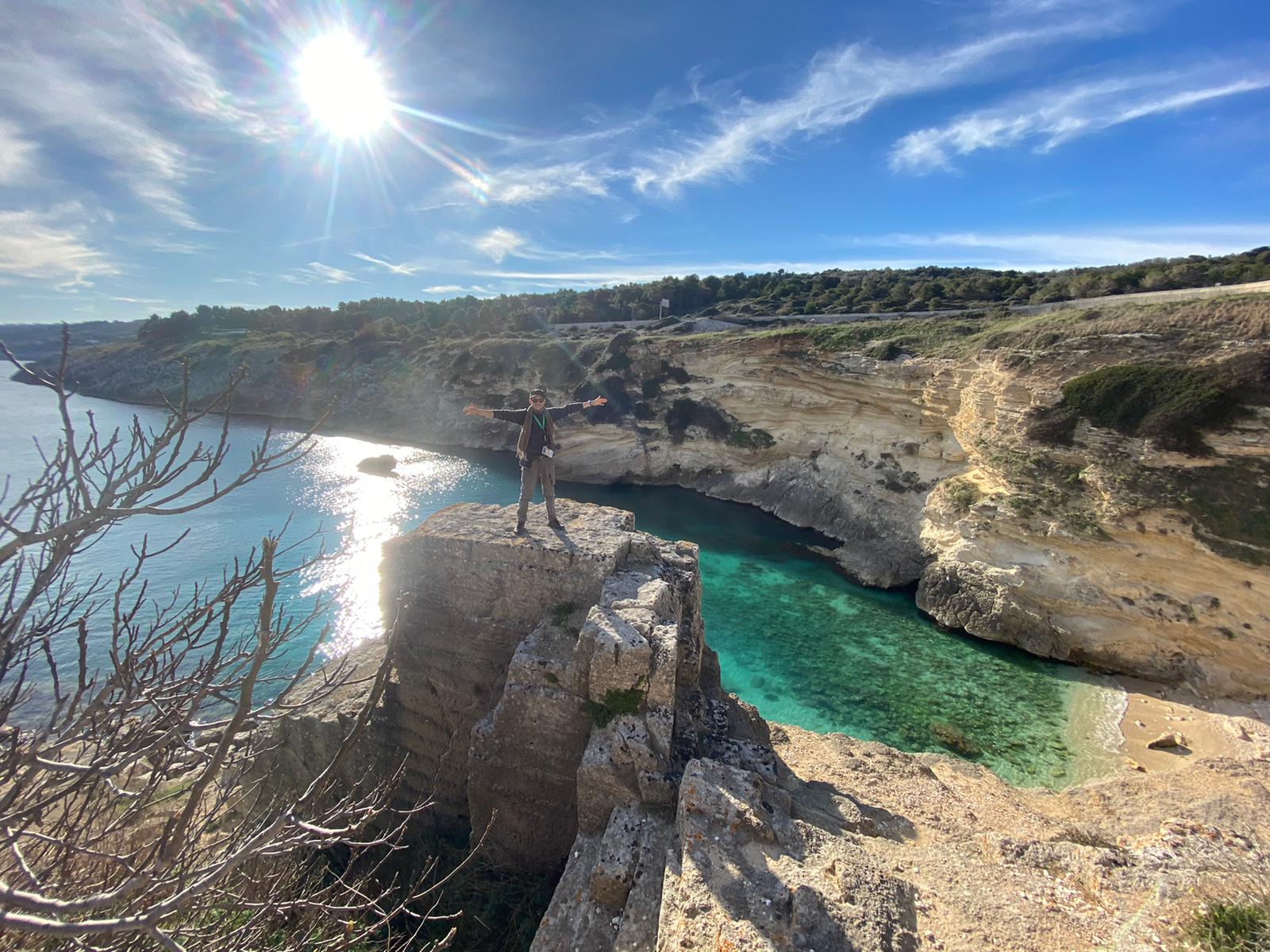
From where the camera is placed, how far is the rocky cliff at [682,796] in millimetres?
4914

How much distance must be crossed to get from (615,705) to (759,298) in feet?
175

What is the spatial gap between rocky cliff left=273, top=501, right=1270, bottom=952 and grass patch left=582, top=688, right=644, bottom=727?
2 cm

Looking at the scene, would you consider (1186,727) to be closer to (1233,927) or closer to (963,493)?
(963,493)

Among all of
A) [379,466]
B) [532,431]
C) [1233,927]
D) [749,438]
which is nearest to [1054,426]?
[749,438]

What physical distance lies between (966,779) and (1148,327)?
50.8 ft

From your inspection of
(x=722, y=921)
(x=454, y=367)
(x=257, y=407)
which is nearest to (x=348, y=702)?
(x=722, y=921)

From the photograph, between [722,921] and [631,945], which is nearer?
[722,921]

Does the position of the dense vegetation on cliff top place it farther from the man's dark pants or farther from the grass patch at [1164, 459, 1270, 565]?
→ the man's dark pants

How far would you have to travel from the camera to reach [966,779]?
10.2 metres

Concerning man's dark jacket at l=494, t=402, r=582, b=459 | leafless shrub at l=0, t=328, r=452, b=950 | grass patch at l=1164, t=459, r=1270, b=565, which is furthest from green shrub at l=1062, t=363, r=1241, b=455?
leafless shrub at l=0, t=328, r=452, b=950

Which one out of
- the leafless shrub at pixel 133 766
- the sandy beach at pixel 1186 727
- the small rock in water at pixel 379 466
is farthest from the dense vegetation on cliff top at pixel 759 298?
the leafless shrub at pixel 133 766

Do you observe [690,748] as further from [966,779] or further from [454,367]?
[454,367]

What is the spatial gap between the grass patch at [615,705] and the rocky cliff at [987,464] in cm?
469

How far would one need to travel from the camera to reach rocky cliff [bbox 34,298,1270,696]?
14.2m
